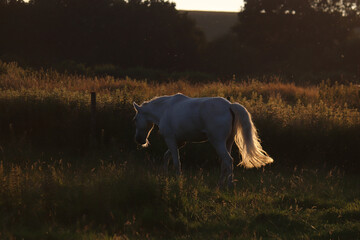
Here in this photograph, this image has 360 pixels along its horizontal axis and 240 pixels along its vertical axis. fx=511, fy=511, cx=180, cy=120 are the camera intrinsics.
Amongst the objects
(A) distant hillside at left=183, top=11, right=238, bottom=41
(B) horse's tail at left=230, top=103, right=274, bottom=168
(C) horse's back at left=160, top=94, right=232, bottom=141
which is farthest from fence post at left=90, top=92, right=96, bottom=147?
(A) distant hillside at left=183, top=11, right=238, bottom=41

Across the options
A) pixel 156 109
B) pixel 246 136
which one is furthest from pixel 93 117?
pixel 246 136

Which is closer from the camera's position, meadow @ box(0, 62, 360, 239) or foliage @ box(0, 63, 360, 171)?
meadow @ box(0, 62, 360, 239)

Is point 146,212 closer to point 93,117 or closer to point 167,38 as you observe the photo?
point 93,117

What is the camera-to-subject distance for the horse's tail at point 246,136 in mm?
10047

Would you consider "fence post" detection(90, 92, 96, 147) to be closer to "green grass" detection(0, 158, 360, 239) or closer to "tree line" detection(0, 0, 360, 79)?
"green grass" detection(0, 158, 360, 239)

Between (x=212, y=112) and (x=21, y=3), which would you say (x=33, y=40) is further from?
(x=212, y=112)

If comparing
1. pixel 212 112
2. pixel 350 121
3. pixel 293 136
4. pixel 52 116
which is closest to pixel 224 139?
pixel 212 112

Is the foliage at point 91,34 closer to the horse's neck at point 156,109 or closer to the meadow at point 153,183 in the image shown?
the meadow at point 153,183

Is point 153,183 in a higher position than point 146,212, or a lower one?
higher

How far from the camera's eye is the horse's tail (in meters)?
10.0

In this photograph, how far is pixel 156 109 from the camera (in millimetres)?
11297

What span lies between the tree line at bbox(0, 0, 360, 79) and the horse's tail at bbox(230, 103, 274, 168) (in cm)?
4108

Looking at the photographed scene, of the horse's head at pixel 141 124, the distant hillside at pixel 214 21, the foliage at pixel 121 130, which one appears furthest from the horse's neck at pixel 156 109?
the distant hillside at pixel 214 21

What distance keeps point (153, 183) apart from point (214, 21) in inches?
5314
